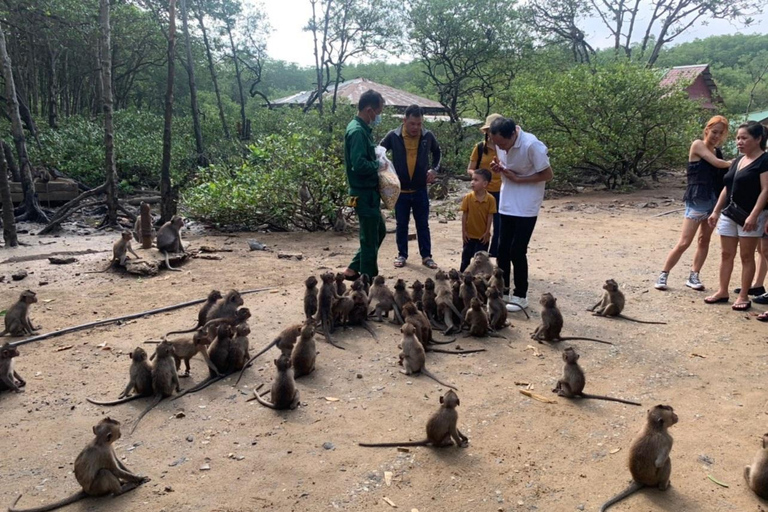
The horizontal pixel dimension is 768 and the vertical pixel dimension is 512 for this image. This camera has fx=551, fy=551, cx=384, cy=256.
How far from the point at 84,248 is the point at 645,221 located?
42.1 feet

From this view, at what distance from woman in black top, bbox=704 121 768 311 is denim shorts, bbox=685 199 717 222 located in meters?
0.17

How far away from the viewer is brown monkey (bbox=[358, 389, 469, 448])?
4.02m

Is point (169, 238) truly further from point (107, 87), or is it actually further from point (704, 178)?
point (704, 178)

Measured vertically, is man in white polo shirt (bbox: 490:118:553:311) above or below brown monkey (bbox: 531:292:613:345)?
above

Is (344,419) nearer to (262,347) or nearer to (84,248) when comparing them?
(262,347)

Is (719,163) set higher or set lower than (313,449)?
higher

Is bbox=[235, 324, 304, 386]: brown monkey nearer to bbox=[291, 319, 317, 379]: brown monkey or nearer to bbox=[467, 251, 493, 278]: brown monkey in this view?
bbox=[291, 319, 317, 379]: brown monkey

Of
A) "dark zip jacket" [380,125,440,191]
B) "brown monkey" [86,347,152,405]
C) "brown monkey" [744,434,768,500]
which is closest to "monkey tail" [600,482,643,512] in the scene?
"brown monkey" [744,434,768,500]

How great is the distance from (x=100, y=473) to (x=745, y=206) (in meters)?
7.16

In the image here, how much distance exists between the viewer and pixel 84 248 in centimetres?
1106

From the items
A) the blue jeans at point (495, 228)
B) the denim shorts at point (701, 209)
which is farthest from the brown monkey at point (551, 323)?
the denim shorts at point (701, 209)

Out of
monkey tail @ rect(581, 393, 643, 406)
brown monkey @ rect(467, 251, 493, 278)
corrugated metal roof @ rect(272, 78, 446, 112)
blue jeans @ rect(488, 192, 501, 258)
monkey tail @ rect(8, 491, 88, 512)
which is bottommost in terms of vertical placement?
monkey tail @ rect(8, 491, 88, 512)

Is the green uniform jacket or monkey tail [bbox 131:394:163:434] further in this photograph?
the green uniform jacket

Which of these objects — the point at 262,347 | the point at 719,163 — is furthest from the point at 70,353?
the point at 719,163
